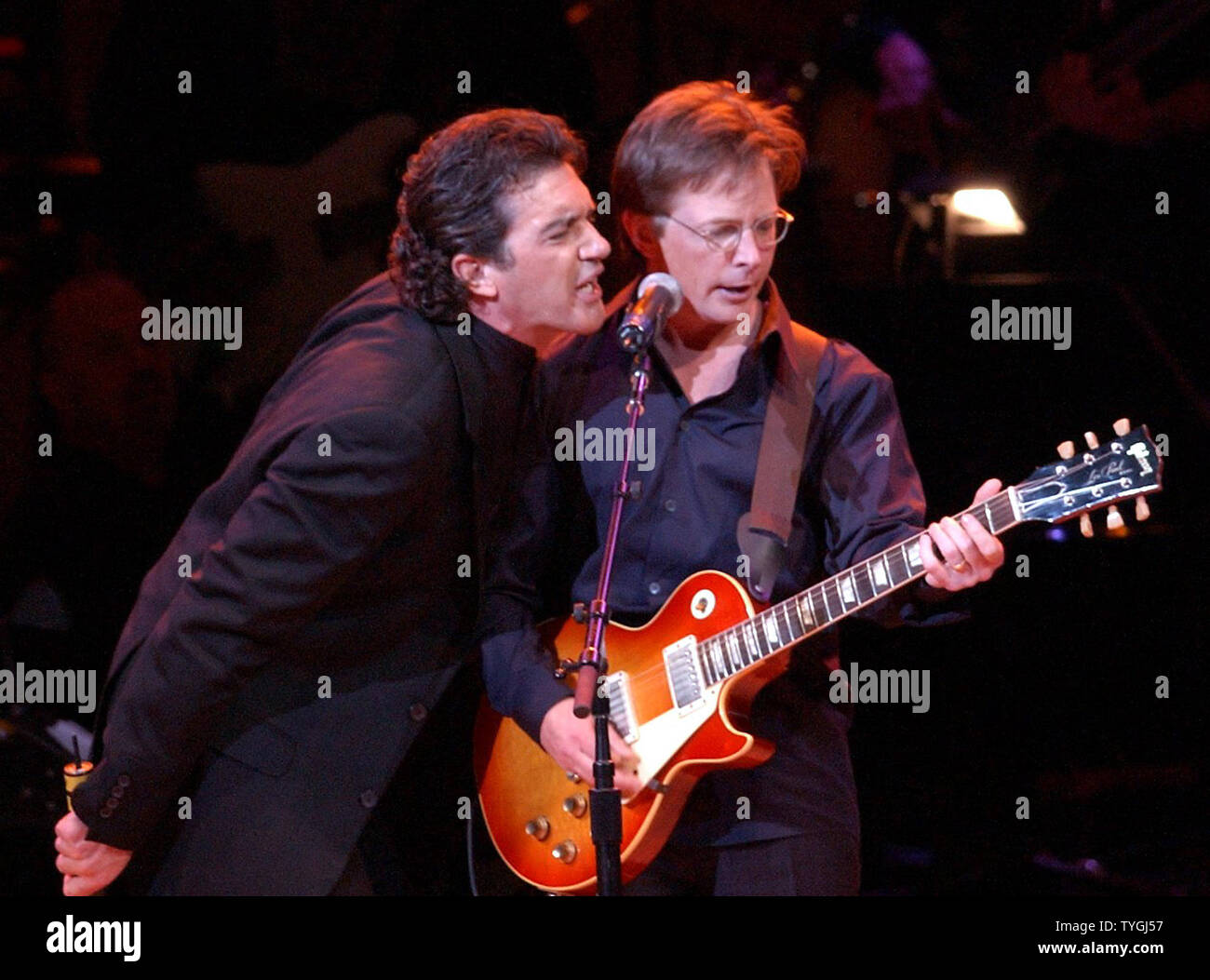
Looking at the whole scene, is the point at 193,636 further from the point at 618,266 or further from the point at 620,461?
the point at 618,266

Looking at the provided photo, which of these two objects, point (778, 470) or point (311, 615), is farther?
point (778, 470)

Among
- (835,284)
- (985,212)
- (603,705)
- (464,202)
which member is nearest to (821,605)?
(603,705)

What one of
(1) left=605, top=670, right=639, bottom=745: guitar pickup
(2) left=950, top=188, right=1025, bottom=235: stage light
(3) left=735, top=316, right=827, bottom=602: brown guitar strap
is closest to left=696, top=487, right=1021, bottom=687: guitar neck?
(3) left=735, top=316, right=827, bottom=602: brown guitar strap

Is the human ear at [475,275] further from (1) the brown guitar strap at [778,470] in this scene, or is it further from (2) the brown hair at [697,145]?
(1) the brown guitar strap at [778,470]

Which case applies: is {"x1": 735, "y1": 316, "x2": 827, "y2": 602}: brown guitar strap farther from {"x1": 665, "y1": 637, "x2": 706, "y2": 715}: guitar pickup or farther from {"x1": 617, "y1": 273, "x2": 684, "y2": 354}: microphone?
{"x1": 617, "y1": 273, "x2": 684, "y2": 354}: microphone

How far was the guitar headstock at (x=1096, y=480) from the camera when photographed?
2482mm

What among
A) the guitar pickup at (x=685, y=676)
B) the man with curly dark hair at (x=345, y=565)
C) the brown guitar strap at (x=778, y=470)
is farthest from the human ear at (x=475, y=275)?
the guitar pickup at (x=685, y=676)

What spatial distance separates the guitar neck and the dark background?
52.4 inches

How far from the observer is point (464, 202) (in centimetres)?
298

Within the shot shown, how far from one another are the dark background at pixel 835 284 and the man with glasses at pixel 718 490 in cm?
90

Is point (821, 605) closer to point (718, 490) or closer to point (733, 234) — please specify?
point (718, 490)

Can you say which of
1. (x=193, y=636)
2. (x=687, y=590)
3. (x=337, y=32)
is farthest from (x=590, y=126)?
(x=193, y=636)

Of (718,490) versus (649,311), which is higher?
(649,311)

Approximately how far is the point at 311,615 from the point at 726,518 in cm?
96
